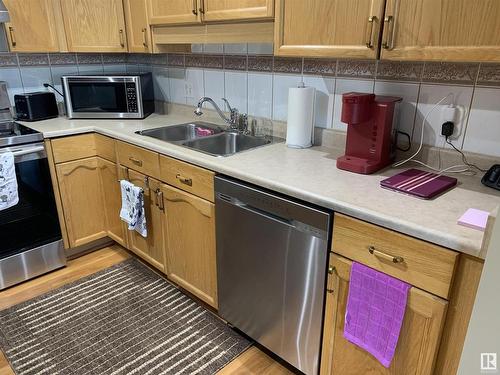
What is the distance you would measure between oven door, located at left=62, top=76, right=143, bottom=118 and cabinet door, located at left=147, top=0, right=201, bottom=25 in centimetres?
46

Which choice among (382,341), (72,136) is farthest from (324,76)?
(72,136)

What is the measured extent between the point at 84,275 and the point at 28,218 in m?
0.48

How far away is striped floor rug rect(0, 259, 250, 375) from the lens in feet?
5.67

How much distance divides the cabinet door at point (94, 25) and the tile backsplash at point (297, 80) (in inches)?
14.1

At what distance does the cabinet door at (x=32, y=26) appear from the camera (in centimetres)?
213

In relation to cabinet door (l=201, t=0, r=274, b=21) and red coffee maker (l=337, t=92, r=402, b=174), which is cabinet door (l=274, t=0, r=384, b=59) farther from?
red coffee maker (l=337, t=92, r=402, b=174)

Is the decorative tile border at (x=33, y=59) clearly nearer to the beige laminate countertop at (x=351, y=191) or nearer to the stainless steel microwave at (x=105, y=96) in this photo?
the stainless steel microwave at (x=105, y=96)

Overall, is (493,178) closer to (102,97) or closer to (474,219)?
(474,219)

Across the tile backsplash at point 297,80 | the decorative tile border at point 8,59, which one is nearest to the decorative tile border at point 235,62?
the tile backsplash at point 297,80

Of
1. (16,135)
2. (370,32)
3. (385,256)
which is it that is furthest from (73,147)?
(385,256)

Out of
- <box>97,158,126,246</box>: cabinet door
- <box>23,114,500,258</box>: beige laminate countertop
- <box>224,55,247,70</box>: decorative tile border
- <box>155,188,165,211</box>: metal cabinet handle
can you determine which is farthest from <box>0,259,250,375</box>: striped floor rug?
<box>224,55,247,70</box>: decorative tile border

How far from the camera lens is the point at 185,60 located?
2.55 metres

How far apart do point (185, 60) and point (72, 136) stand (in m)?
0.88

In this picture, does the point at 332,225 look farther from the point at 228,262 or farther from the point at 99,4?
the point at 99,4
